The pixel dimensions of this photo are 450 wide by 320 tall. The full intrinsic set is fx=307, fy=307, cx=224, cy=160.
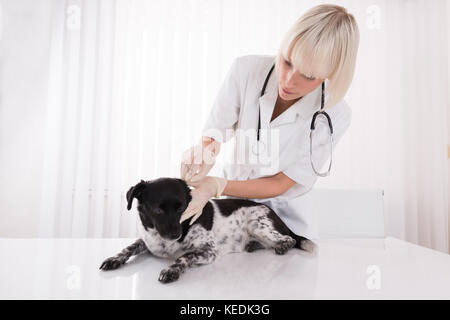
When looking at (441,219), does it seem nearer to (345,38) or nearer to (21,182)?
(345,38)

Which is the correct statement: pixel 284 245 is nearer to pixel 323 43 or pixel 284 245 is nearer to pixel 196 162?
pixel 196 162

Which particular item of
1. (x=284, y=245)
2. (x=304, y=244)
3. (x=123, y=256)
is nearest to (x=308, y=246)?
(x=304, y=244)

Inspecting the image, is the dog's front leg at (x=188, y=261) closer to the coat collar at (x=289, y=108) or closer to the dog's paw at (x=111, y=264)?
the dog's paw at (x=111, y=264)

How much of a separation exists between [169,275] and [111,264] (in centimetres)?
21

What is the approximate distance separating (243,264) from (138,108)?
2.22m

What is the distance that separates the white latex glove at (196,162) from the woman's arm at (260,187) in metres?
0.13

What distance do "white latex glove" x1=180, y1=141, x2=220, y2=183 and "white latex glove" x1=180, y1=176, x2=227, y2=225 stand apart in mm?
69

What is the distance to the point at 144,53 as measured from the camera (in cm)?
286

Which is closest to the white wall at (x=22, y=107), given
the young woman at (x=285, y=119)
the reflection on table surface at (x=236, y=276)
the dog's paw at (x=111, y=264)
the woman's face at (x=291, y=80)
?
the reflection on table surface at (x=236, y=276)

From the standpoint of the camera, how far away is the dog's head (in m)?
0.98

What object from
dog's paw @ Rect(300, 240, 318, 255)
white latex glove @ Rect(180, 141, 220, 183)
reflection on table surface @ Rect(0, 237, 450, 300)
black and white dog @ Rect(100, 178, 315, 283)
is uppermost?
white latex glove @ Rect(180, 141, 220, 183)

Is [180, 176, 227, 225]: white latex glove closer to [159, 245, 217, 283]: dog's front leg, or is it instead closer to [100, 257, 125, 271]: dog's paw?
[159, 245, 217, 283]: dog's front leg

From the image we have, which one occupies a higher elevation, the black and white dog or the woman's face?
the woman's face

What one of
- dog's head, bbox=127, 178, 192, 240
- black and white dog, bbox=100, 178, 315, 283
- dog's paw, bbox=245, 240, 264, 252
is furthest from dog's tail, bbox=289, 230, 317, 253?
dog's head, bbox=127, 178, 192, 240
